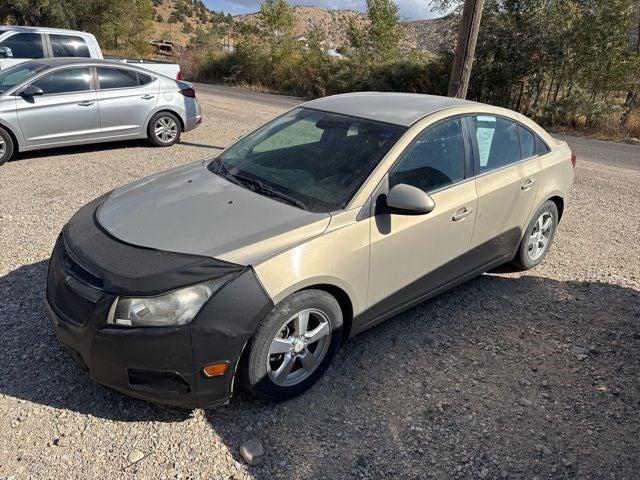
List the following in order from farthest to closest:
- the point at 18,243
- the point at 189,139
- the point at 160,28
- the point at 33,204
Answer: the point at 160,28, the point at 189,139, the point at 33,204, the point at 18,243

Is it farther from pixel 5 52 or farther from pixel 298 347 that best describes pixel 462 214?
pixel 5 52

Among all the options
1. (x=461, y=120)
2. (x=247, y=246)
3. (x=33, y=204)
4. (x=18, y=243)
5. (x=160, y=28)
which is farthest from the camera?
(x=160, y=28)

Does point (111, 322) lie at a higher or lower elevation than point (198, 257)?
lower

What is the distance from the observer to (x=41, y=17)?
33750mm

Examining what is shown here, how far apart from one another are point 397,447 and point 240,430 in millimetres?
867

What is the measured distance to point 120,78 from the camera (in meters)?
8.82

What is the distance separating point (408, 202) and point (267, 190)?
0.92m

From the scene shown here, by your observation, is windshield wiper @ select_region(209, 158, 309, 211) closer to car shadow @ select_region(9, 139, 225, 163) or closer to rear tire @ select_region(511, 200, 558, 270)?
rear tire @ select_region(511, 200, 558, 270)

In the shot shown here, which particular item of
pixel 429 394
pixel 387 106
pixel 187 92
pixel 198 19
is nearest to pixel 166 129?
pixel 187 92


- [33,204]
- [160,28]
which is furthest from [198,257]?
[160,28]

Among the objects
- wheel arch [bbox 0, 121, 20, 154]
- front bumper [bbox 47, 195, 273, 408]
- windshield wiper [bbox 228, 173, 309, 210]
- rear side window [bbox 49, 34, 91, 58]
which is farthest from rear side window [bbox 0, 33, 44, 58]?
front bumper [bbox 47, 195, 273, 408]

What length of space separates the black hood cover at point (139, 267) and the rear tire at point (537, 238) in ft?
9.90

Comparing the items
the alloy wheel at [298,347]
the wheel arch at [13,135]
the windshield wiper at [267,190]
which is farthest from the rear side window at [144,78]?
the alloy wheel at [298,347]

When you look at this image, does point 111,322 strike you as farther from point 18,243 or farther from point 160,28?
point 160,28
